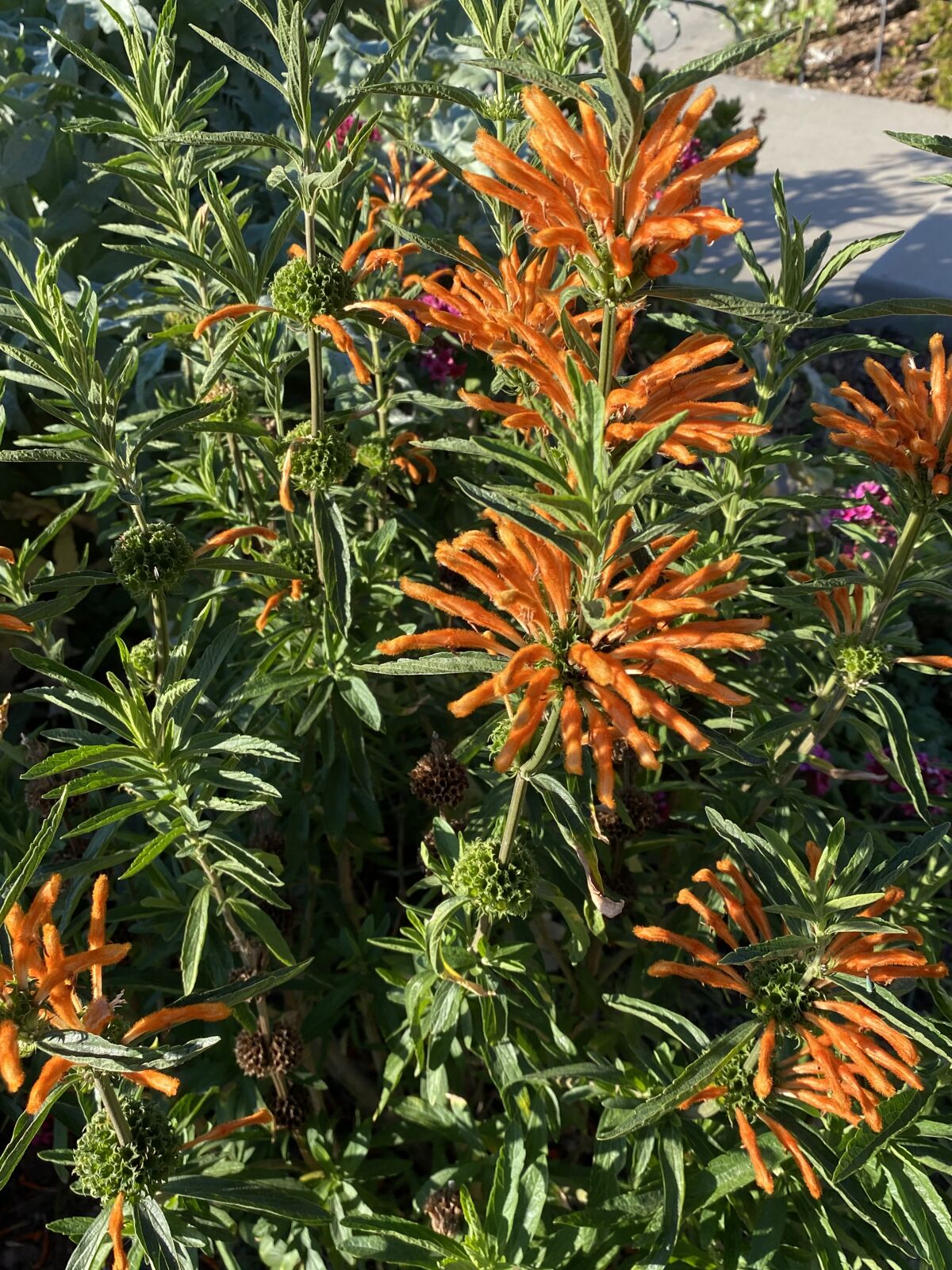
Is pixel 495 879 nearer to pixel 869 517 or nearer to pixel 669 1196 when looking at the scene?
pixel 669 1196

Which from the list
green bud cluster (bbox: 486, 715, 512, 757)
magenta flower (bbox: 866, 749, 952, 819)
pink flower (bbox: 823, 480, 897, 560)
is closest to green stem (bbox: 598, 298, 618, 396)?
green bud cluster (bbox: 486, 715, 512, 757)

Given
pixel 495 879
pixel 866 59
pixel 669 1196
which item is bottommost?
pixel 669 1196

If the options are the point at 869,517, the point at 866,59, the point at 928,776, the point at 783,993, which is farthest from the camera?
the point at 866,59

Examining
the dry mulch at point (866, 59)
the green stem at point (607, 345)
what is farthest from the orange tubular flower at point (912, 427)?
the dry mulch at point (866, 59)

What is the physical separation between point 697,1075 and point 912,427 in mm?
904

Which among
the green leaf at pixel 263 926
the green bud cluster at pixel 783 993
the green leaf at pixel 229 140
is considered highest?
the green leaf at pixel 229 140

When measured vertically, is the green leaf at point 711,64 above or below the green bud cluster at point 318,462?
above

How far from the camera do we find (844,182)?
19.4ft

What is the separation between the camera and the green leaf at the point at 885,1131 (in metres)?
1.12

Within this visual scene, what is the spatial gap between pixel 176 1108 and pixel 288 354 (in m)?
1.20

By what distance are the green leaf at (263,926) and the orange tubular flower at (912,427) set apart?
3.39ft

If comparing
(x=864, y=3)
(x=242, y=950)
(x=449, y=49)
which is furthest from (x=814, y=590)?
(x=864, y=3)

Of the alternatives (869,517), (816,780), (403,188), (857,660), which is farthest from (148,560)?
A: (869,517)

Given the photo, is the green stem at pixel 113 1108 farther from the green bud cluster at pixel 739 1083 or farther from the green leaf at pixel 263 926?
the green bud cluster at pixel 739 1083
